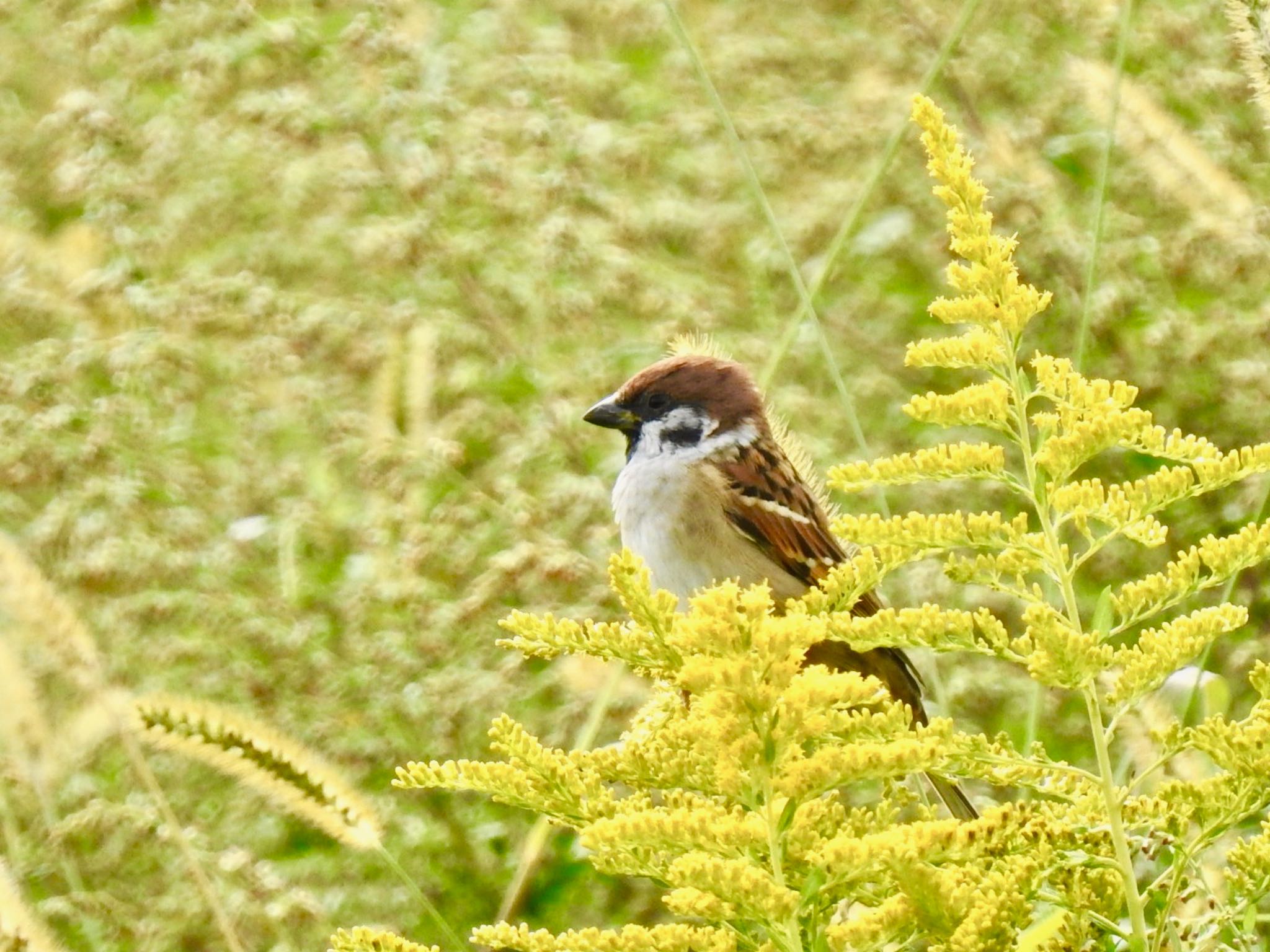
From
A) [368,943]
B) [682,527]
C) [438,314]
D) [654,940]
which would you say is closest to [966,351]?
[654,940]

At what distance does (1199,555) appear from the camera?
1.33m

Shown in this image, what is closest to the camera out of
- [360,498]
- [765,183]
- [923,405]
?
[923,405]

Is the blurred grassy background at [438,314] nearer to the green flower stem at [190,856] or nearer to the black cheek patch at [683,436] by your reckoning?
the black cheek patch at [683,436]

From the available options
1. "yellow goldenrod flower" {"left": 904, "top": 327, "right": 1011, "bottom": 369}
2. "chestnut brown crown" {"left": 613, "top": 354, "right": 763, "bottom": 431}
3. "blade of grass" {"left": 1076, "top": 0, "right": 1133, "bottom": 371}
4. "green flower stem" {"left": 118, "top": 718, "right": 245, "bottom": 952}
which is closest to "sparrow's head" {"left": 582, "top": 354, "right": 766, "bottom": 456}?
"chestnut brown crown" {"left": 613, "top": 354, "right": 763, "bottom": 431}

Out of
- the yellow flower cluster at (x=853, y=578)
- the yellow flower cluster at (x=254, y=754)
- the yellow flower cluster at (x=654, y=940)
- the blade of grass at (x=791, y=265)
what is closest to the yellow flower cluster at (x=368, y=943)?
the yellow flower cluster at (x=654, y=940)

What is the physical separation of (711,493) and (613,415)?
22cm

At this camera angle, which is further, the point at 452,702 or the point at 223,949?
the point at 452,702

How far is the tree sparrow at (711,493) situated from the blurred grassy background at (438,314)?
0.28 metres

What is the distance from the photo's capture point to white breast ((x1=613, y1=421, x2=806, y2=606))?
3135 millimetres

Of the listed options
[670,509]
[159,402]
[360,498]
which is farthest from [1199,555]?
[159,402]

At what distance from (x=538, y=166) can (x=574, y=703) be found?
169 cm

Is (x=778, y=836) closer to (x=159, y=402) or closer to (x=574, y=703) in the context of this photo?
(x=574, y=703)

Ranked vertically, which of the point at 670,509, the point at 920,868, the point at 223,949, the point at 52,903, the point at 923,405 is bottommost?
the point at 223,949

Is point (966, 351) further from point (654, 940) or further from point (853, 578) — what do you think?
point (654, 940)
